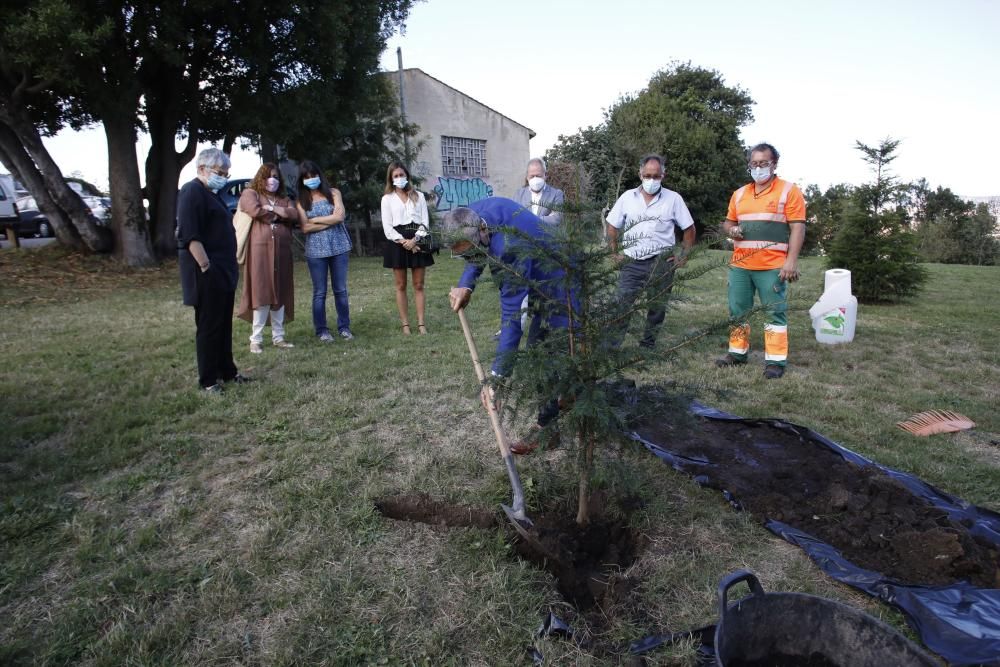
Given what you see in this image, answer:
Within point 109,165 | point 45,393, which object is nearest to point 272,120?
point 109,165

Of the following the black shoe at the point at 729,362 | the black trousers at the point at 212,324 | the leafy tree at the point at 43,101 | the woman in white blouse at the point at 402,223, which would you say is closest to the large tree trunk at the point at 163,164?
the leafy tree at the point at 43,101

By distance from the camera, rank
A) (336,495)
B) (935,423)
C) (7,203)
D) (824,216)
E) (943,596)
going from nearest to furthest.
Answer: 1. (943,596)
2. (336,495)
3. (935,423)
4. (7,203)
5. (824,216)

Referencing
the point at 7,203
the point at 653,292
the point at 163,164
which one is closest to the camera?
the point at 653,292

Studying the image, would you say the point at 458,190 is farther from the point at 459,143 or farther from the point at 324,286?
the point at 324,286

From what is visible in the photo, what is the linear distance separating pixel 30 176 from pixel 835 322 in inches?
546

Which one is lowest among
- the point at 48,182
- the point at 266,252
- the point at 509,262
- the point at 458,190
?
the point at 509,262

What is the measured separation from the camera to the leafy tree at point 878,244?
8.48m

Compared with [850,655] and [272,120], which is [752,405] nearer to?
[850,655]

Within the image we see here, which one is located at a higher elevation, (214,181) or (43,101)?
(43,101)

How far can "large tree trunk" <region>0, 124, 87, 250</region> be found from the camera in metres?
10.8

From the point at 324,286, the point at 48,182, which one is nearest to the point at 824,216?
the point at 324,286

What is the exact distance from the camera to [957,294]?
991cm

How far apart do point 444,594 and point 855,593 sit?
1.70 meters

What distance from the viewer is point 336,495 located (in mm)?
3150
